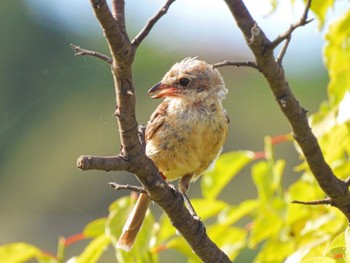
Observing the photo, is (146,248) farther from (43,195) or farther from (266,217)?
(43,195)

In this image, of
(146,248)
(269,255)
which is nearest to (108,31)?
(146,248)

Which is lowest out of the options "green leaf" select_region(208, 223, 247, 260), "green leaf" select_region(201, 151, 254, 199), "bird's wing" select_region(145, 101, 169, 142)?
"green leaf" select_region(208, 223, 247, 260)

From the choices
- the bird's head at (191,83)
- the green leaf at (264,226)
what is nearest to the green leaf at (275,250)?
the green leaf at (264,226)

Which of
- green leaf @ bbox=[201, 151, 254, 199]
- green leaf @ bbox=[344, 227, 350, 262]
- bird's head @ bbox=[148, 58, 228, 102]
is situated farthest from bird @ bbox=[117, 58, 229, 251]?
green leaf @ bbox=[344, 227, 350, 262]

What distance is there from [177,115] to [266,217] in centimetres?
72

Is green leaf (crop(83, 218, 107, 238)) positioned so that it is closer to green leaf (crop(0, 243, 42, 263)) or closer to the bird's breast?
green leaf (crop(0, 243, 42, 263))

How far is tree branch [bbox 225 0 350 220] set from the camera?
101 inches

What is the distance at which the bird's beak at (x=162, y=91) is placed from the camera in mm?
3738

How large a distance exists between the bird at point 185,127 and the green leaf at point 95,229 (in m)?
0.15

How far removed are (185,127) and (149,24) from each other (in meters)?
1.44

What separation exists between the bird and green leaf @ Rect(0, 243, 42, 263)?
0.41m

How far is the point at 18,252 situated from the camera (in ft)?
10.2

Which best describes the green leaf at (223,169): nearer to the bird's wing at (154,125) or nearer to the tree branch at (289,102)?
the bird's wing at (154,125)

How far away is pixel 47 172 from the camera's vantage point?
15.8 metres
